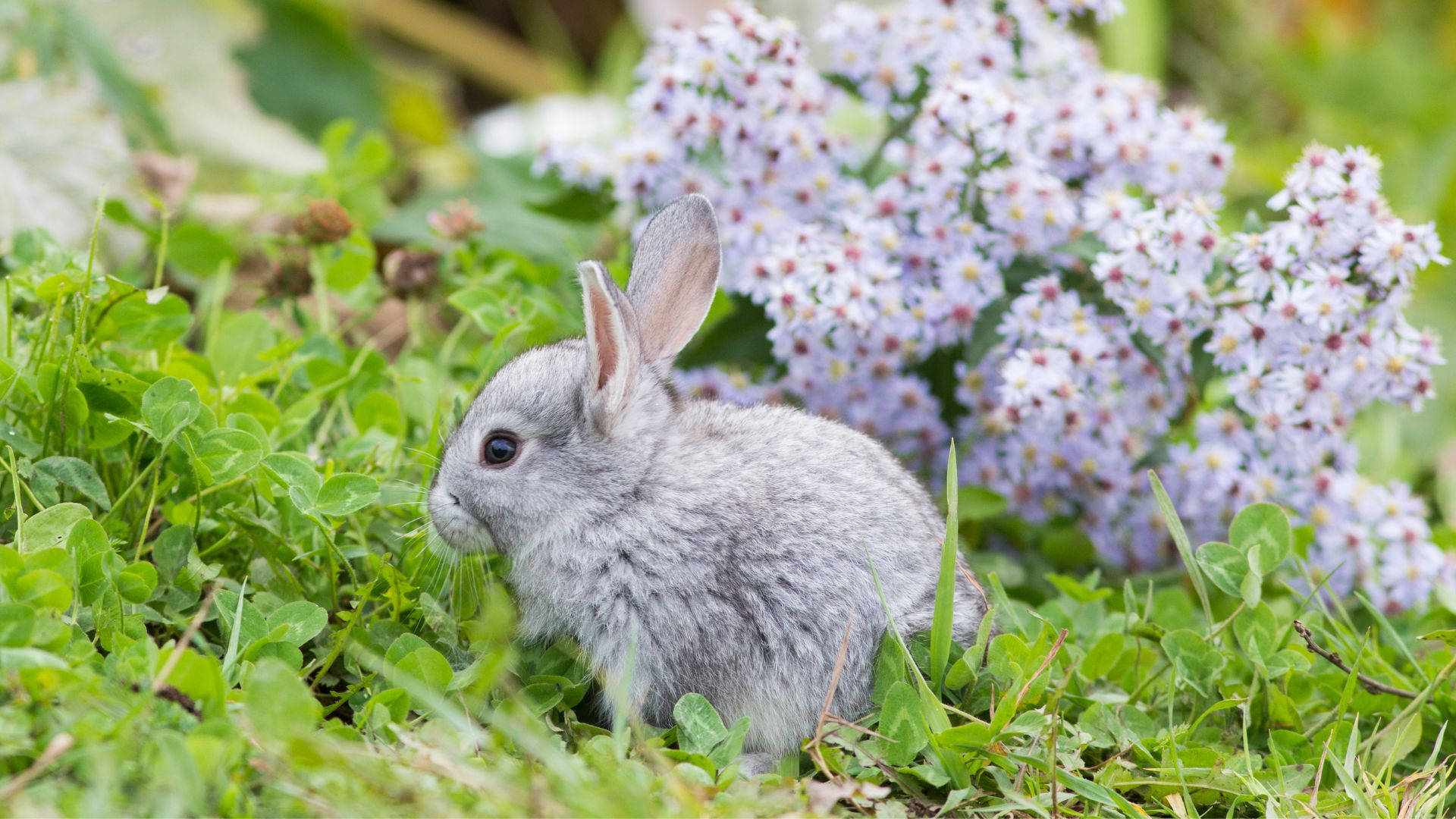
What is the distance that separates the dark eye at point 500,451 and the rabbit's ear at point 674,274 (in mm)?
416

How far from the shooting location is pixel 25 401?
10.1ft

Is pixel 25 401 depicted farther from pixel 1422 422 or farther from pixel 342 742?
pixel 1422 422

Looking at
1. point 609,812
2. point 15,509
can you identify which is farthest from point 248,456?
point 609,812

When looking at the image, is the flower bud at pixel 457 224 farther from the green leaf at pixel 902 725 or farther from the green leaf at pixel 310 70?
the green leaf at pixel 310 70

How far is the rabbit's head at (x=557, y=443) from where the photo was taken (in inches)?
123

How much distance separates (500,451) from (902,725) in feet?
3.85

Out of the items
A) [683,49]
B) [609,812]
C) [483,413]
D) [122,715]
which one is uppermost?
[683,49]

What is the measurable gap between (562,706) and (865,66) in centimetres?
240

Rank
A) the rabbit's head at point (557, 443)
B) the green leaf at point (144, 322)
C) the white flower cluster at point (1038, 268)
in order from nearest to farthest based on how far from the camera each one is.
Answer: the rabbit's head at point (557, 443)
the green leaf at point (144, 322)
the white flower cluster at point (1038, 268)

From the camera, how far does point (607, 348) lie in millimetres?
3137

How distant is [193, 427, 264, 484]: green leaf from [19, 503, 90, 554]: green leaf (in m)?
0.28

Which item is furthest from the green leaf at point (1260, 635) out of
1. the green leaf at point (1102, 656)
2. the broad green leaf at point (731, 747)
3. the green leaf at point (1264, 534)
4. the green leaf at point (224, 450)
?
the green leaf at point (224, 450)

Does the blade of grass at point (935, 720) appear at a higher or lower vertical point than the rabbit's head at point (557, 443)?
lower

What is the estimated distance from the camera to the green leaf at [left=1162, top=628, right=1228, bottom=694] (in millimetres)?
3295
